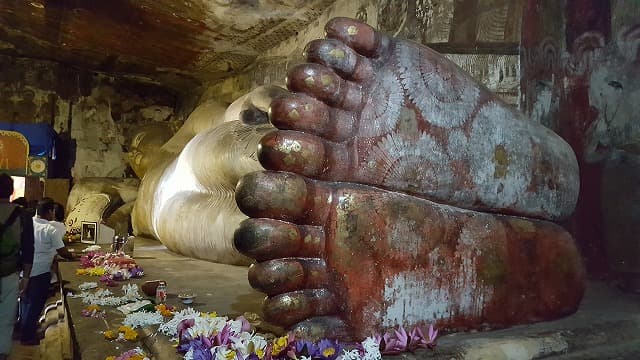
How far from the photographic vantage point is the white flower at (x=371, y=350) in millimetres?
788

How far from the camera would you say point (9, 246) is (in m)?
2.15


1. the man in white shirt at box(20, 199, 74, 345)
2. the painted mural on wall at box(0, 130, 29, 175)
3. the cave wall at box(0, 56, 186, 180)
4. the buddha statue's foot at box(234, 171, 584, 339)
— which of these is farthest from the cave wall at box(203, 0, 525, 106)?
the painted mural on wall at box(0, 130, 29, 175)

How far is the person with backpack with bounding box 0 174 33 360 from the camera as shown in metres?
2.16

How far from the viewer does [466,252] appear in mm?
969

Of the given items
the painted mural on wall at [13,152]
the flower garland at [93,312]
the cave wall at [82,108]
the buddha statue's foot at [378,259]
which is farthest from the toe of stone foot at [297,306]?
the painted mural on wall at [13,152]

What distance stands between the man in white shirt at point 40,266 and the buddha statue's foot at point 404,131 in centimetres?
222

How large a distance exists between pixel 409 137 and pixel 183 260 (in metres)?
1.58

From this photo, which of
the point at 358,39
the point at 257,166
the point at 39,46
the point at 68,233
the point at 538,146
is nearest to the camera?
the point at 358,39

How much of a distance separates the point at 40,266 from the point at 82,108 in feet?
10.6

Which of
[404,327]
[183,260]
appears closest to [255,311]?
[404,327]

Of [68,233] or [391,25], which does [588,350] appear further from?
[68,233]

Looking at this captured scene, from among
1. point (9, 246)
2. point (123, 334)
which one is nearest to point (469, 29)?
point (123, 334)

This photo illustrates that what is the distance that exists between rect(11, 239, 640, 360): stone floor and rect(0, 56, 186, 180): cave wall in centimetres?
389

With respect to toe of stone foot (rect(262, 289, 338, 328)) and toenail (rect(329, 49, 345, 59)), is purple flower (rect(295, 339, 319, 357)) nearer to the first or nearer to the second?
toe of stone foot (rect(262, 289, 338, 328))
